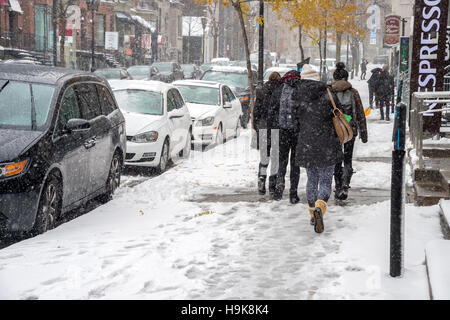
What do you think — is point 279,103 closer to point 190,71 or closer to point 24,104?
point 24,104

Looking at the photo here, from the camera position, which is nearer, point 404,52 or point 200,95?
point 200,95

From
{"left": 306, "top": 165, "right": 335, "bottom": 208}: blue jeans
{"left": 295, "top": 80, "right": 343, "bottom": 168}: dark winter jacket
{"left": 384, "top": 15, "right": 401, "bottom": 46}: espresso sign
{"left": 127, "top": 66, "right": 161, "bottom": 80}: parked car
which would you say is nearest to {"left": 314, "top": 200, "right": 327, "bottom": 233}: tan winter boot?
{"left": 306, "top": 165, "right": 335, "bottom": 208}: blue jeans

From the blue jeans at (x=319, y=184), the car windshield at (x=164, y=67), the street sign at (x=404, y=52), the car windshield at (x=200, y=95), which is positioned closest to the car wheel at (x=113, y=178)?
the blue jeans at (x=319, y=184)

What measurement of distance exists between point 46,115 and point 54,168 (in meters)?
0.67

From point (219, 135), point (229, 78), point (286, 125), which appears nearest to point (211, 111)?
point (219, 135)

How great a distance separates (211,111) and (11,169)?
33.1ft

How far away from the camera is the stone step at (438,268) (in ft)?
15.4

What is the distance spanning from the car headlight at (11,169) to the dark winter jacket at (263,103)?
379cm

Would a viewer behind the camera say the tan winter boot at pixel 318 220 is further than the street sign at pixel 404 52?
No

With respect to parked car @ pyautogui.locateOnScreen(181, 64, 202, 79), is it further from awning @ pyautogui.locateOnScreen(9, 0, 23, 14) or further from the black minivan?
the black minivan

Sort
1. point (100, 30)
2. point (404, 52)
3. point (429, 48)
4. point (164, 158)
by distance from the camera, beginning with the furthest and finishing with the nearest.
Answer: point (100, 30), point (404, 52), point (429, 48), point (164, 158)

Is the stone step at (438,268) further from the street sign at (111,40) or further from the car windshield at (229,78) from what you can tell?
the street sign at (111,40)

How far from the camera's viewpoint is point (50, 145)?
7.54 meters
